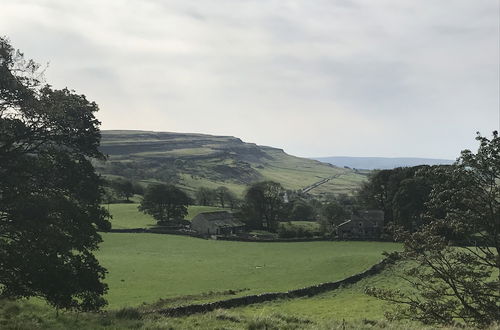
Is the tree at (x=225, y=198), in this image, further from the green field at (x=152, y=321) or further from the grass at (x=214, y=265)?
the green field at (x=152, y=321)

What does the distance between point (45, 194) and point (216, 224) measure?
7067cm

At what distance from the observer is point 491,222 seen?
1550 centimetres

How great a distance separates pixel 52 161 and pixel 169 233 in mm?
63773

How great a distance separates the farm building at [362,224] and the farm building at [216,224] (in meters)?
23.2

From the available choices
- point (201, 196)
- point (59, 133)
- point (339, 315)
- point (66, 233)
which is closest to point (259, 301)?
point (339, 315)

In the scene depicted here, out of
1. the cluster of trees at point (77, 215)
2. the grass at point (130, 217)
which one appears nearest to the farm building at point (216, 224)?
the grass at point (130, 217)

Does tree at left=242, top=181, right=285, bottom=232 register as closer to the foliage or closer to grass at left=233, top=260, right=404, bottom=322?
the foliage

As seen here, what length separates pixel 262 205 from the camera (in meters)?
98.4

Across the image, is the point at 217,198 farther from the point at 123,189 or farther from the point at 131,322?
the point at 131,322

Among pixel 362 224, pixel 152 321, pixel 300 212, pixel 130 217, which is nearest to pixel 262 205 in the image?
pixel 300 212

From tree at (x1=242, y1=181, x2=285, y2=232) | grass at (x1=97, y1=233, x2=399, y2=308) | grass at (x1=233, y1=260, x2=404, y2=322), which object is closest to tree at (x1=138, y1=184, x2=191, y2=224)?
tree at (x1=242, y1=181, x2=285, y2=232)

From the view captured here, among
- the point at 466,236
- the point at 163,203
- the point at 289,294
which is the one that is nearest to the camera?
the point at 466,236

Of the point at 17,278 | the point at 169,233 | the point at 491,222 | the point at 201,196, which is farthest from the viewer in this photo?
the point at 201,196

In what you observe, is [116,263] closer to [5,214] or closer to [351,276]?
[351,276]
